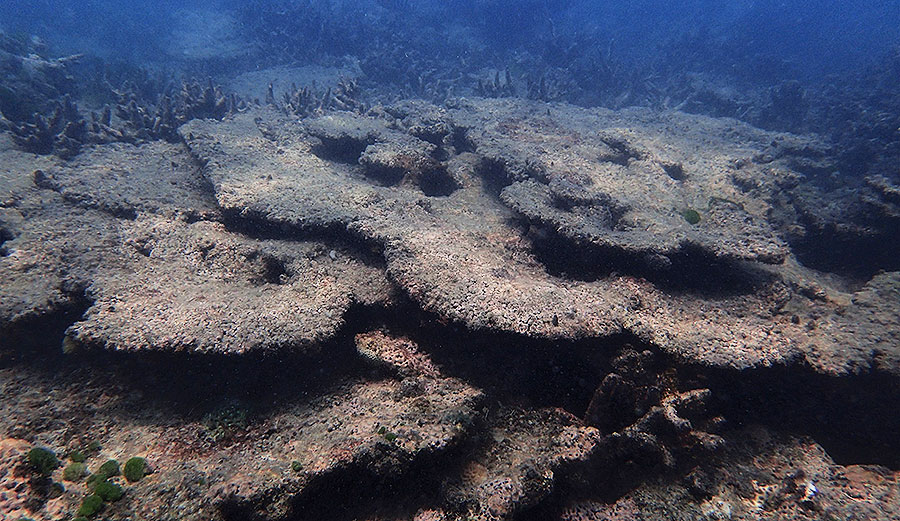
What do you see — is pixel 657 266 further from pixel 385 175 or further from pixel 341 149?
pixel 341 149

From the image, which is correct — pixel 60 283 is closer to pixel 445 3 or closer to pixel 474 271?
pixel 474 271

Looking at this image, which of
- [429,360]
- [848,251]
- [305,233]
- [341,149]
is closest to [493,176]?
[341,149]

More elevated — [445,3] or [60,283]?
[445,3]

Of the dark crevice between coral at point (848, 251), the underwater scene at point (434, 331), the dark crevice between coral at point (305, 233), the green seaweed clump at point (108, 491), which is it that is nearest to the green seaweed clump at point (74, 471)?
the underwater scene at point (434, 331)

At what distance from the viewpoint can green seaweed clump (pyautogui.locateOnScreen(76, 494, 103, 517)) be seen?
2506 millimetres

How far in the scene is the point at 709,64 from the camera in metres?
18.9

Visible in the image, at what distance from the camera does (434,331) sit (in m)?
3.52

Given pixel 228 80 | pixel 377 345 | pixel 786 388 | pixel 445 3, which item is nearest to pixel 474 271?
pixel 377 345

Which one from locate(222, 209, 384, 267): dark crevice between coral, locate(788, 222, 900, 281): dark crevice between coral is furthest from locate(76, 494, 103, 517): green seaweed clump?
locate(788, 222, 900, 281): dark crevice between coral

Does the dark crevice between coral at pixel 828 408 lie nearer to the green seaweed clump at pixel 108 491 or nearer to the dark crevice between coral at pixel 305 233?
the dark crevice between coral at pixel 305 233

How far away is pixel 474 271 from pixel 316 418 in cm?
169

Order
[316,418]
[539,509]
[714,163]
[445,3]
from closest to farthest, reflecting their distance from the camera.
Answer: [539,509], [316,418], [714,163], [445,3]

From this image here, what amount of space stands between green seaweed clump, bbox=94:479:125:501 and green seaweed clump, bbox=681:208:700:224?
5889mm

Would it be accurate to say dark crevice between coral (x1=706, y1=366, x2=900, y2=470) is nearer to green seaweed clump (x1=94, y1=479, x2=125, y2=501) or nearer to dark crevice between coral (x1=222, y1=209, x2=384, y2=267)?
dark crevice between coral (x1=222, y1=209, x2=384, y2=267)
